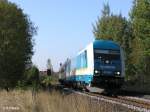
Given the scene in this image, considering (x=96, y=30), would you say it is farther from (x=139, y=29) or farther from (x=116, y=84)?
(x=116, y=84)

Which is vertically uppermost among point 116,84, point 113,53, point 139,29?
→ point 139,29

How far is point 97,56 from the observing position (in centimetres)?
3441

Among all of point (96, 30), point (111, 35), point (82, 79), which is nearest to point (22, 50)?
point (82, 79)

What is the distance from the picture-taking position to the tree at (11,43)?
1763 inches

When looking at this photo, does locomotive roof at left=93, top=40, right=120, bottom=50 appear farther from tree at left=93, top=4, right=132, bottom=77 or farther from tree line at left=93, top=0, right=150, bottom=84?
tree at left=93, top=4, right=132, bottom=77

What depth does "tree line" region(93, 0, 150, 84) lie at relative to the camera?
50.0 m

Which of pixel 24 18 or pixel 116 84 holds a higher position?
pixel 24 18

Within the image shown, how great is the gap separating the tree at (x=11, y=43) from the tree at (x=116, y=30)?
61.1 ft

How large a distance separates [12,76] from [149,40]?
1376cm

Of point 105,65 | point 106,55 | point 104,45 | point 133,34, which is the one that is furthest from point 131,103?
point 133,34

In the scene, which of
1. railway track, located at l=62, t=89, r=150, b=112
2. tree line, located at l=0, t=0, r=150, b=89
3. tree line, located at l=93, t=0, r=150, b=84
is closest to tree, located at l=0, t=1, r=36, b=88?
tree line, located at l=0, t=0, r=150, b=89

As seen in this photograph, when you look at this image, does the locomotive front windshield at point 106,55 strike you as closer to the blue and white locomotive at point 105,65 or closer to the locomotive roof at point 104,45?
the blue and white locomotive at point 105,65

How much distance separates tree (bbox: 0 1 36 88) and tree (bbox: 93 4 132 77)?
61.1 feet

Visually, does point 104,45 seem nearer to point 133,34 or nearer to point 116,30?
point 133,34
